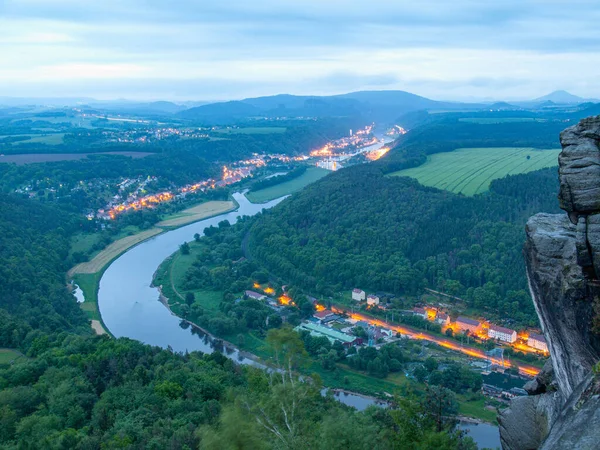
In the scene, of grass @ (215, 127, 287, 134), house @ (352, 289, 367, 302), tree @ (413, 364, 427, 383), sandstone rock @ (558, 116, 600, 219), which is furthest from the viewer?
grass @ (215, 127, 287, 134)

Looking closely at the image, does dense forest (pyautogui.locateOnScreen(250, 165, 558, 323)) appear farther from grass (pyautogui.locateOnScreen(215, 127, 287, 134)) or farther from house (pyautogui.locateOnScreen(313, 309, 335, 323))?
grass (pyautogui.locateOnScreen(215, 127, 287, 134))

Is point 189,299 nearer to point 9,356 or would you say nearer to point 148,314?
point 148,314

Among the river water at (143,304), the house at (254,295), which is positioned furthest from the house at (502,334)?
the house at (254,295)

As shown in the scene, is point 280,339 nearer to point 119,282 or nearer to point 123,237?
point 119,282

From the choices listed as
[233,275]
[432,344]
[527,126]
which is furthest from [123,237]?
[527,126]

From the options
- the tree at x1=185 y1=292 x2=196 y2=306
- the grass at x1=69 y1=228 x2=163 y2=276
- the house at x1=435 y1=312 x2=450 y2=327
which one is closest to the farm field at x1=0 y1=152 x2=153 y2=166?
the grass at x1=69 y1=228 x2=163 y2=276

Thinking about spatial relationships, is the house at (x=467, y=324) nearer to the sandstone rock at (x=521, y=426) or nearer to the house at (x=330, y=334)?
the house at (x=330, y=334)
